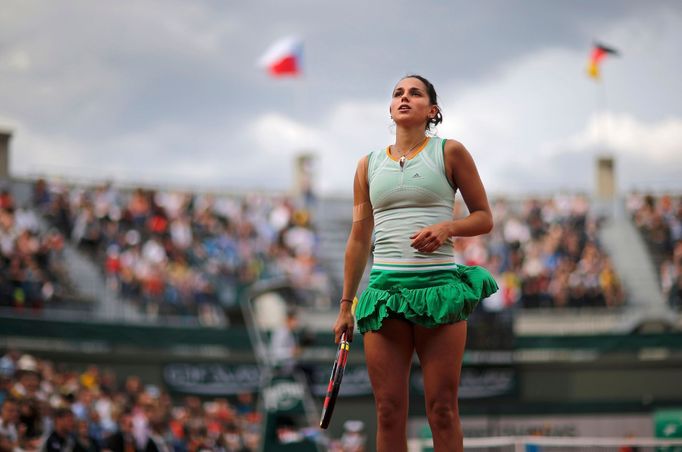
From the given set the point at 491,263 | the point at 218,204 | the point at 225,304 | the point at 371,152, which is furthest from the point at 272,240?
the point at 371,152

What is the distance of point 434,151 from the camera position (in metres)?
4.88

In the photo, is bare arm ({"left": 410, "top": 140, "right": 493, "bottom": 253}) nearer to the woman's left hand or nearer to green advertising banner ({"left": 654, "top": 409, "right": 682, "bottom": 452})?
the woman's left hand

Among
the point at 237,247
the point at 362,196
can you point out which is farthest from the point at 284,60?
the point at 362,196

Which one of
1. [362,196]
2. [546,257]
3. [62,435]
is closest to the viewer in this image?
[362,196]

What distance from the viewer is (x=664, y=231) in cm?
2772

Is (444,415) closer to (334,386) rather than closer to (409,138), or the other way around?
(334,386)

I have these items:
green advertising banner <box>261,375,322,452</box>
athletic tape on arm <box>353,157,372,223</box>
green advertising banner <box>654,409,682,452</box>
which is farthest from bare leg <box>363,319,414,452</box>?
green advertising banner <box>261,375,322,452</box>

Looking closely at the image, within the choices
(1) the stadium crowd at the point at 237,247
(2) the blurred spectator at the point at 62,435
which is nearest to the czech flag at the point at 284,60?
(1) the stadium crowd at the point at 237,247

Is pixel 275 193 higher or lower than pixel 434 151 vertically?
higher

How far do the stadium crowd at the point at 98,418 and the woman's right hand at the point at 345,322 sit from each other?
6098 millimetres

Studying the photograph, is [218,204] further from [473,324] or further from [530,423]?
[530,423]

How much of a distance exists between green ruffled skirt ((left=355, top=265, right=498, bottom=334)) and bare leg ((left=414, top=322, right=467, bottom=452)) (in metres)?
0.07

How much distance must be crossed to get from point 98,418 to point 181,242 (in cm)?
993

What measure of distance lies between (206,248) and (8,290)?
6.25m
